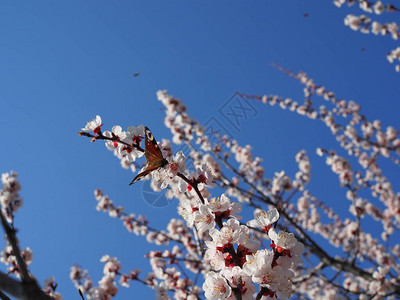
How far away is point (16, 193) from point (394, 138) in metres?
10.7

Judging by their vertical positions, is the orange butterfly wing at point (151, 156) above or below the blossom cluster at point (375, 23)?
below

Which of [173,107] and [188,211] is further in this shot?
[173,107]

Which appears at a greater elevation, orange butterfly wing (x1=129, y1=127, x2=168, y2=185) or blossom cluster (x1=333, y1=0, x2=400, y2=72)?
blossom cluster (x1=333, y1=0, x2=400, y2=72)

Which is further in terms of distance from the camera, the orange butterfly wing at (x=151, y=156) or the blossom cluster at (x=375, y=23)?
the blossom cluster at (x=375, y=23)

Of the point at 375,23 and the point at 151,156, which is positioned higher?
the point at 375,23

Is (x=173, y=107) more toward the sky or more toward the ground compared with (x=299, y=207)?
more toward the ground

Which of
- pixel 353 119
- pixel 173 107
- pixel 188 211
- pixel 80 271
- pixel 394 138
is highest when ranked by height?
pixel 394 138

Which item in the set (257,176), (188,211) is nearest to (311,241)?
(257,176)

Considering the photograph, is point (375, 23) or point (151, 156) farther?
point (375, 23)

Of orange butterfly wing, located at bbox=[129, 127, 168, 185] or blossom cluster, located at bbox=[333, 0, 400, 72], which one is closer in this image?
orange butterfly wing, located at bbox=[129, 127, 168, 185]

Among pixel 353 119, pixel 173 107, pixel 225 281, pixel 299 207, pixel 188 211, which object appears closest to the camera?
pixel 225 281

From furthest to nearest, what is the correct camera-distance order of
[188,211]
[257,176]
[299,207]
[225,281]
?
[299,207]
[257,176]
[188,211]
[225,281]

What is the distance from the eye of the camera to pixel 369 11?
8.09 m

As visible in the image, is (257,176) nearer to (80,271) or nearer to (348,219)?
(348,219)
